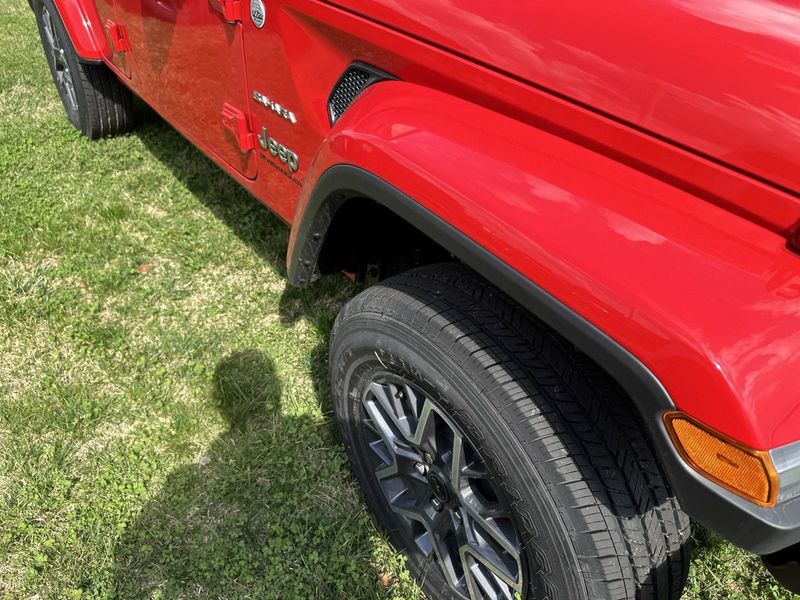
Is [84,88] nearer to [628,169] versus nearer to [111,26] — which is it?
[111,26]

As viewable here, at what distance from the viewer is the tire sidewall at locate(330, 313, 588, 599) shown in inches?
50.0

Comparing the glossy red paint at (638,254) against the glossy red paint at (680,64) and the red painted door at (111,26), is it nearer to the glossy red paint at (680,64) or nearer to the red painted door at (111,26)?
the glossy red paint at (680,64)

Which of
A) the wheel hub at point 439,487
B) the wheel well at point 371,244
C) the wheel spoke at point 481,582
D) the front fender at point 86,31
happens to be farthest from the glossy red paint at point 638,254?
the front fender at point 86,31

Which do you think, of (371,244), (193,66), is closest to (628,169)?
(371,244)

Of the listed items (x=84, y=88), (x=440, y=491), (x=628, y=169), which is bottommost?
(x=84, y=88)

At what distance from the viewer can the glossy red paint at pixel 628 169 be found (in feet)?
3.19

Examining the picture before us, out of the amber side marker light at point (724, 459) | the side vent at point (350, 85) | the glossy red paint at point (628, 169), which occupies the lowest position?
the amber side marker light at point (724, 459)

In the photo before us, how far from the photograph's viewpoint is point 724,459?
0.97 metres

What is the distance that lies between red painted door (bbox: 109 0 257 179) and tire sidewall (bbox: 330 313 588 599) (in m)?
1.03

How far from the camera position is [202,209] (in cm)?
349

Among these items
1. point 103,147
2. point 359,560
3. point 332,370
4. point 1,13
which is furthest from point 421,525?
point 1,13

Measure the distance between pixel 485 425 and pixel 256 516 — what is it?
1.12 metres

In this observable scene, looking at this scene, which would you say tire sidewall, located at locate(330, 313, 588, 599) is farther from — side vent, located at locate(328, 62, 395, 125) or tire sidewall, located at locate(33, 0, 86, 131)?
tire sidewall, located at locate(33, 0, 86, 131)

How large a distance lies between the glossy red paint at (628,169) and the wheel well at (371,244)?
0.98 ft
